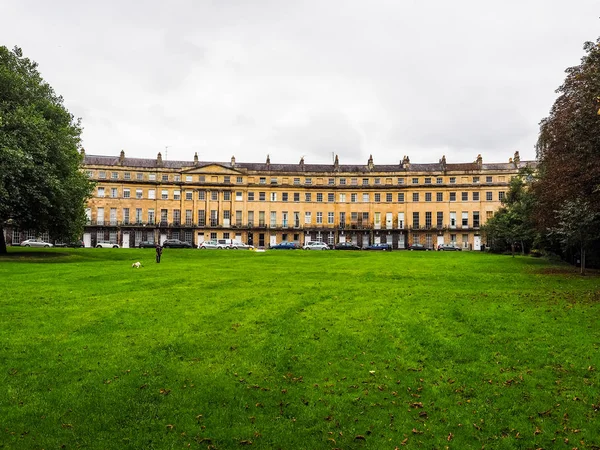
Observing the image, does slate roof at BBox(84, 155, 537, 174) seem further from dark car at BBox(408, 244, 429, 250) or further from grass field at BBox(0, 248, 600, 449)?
grass field at BBox(0, 248, 600, 449)

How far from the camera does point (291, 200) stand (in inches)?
3162

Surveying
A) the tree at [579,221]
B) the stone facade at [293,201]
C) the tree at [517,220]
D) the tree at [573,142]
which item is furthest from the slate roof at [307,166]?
the tree at [579,221]

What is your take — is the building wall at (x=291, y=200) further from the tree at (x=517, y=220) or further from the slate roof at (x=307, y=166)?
the tree at (x=517, y=220)

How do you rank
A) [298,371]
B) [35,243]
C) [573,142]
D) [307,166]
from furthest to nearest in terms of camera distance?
1. [307,166]
2. [35,243]
3. [573,142]
4. [298,371]

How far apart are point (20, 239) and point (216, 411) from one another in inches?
2881

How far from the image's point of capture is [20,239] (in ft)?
224

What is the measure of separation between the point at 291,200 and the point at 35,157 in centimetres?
5369

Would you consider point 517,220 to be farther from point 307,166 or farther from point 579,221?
point 307,166

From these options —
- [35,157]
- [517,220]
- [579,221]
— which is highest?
[35,157]

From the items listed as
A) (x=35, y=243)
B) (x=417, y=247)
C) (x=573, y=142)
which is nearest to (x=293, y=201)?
(x=417, y=247)

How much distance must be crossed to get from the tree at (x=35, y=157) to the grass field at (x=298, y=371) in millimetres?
15021

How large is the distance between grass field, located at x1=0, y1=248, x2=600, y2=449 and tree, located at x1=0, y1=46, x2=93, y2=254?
1502 centimetres

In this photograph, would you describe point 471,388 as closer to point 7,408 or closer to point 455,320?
point 455,320

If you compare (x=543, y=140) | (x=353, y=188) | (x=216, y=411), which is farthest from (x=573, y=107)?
(x=353, y=188)
